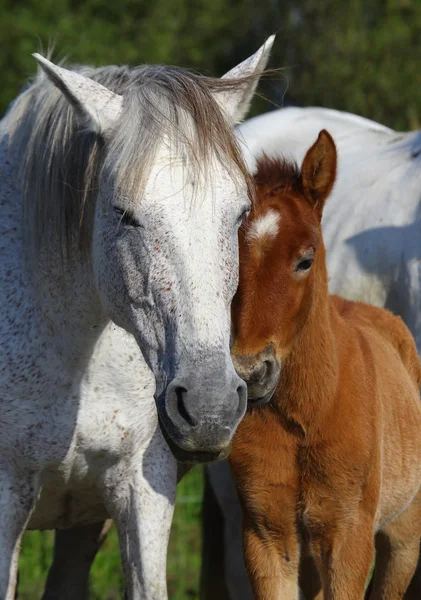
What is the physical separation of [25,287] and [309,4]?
9684 mm

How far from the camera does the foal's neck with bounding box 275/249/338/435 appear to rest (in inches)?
129

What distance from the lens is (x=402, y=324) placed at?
403cm

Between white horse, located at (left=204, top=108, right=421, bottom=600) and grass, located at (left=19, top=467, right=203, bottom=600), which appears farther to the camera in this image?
grass, located at (left=19, top=467, right=203, bottom=600)

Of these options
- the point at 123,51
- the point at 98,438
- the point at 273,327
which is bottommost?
the point at 98,438

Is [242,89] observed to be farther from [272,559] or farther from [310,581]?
[310,581]

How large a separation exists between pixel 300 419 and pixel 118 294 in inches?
35.1

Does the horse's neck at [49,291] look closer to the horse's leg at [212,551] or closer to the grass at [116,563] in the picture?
the horse's leg at [212,551]

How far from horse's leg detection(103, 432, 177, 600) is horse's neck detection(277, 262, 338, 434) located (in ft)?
1.53

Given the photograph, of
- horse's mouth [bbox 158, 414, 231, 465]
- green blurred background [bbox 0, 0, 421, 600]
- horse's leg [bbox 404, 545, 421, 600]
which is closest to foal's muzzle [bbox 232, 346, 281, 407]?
horse's mouth [bbox 158, 414, 231, 465]

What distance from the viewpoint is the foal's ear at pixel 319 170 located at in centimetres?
322

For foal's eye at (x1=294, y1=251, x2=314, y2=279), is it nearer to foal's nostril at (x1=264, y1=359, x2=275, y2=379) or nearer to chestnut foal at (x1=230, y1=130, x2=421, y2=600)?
chestnut foal at (x1=230, y1=130, x2=421, y2=600)

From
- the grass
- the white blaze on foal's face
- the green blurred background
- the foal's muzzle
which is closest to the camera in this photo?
the foal's muzzle

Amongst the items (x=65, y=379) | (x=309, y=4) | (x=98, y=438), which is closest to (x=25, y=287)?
Result: (x=65, y=379)

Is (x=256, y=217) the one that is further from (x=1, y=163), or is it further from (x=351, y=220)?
(x=351, y=220)
